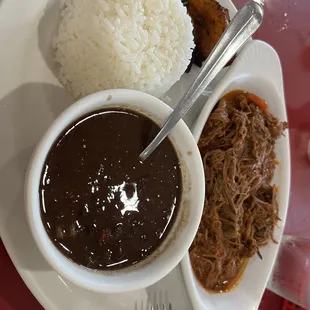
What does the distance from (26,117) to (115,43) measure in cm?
34

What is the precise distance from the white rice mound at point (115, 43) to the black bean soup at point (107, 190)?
0.18 metres

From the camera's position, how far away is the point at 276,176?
77.6 inches

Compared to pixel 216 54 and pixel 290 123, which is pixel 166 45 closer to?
pixel 216 54

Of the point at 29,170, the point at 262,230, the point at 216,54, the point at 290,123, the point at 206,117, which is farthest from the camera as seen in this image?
the point at 290,123

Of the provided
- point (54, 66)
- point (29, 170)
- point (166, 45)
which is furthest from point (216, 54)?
point (29, 170)

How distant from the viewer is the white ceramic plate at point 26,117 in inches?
51.1

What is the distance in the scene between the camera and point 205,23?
1.68 metres

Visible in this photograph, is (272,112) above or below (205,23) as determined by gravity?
below

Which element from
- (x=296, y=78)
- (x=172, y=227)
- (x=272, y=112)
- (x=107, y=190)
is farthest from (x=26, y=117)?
(x=296, y=78)

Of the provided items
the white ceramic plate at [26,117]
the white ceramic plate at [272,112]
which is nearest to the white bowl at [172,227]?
the white ceramic plate at [26,117]

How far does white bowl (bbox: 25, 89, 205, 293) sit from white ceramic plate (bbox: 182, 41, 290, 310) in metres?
0.28

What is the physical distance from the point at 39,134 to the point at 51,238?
0.32 meters

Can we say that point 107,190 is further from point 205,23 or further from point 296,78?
point 296,78

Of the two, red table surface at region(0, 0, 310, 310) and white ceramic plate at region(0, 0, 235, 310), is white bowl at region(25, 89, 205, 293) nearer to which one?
white ceramic plate at region(0, 0, 235, 310)
